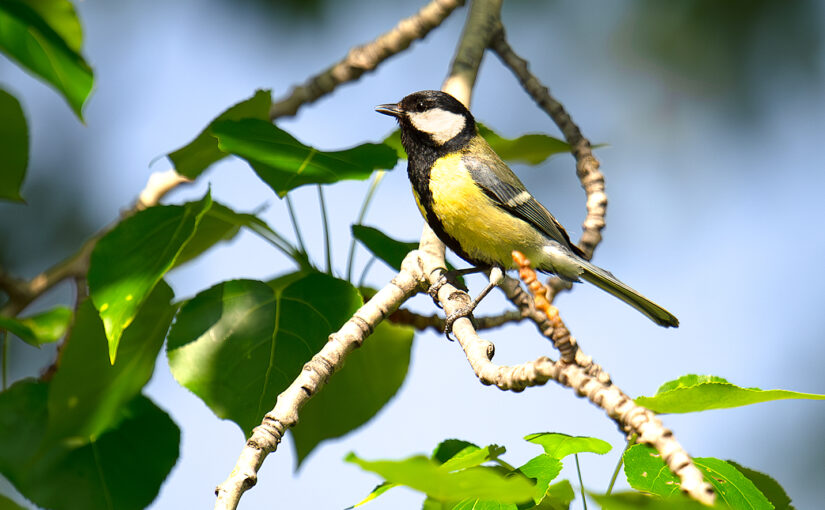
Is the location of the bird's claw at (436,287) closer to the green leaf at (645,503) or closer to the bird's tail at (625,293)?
the bird's tail at (625,293)

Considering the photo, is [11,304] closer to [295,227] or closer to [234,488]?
[295,227]

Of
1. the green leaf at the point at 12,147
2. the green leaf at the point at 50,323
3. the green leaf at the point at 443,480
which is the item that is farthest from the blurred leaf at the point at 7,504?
the green leaf at the point at 443,480

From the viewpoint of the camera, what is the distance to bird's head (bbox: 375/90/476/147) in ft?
6.45

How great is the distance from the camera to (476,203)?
1861mm

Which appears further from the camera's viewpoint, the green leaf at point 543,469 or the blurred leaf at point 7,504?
the blurred leaf at point 7,504

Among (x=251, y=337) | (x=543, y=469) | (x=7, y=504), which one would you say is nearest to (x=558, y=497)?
(x=543, y=469)

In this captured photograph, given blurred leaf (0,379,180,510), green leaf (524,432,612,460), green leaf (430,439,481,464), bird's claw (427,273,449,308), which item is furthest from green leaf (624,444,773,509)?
blurred leaf (0,379,180,510)

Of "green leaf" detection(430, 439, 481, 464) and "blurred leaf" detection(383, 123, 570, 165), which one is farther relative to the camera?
"blurred leaf" detection(383, 123, 570, 165)

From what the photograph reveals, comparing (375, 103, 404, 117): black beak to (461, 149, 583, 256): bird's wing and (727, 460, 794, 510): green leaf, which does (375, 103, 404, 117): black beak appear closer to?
(461, 149, 583, 256): bird's wing

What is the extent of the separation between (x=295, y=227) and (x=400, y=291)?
537mm

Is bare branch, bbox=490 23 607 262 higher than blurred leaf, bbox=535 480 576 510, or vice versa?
bare branch, bbox=490 23 607 262

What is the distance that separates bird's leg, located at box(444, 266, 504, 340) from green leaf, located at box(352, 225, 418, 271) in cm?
18

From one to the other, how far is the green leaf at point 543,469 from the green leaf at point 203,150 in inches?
44.0

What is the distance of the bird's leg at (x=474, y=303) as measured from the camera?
1.36 m
